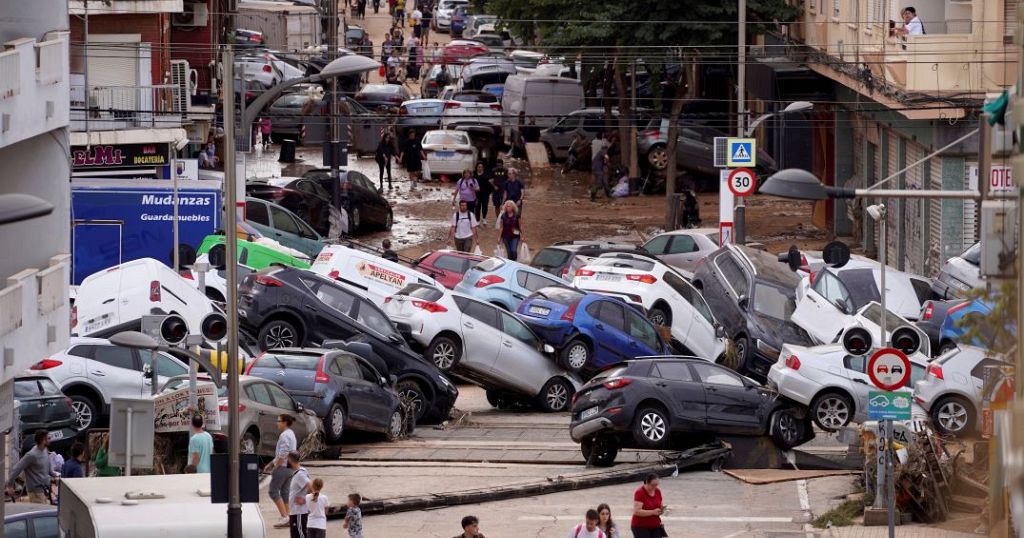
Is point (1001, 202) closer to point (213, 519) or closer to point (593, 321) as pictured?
point (213, 519)

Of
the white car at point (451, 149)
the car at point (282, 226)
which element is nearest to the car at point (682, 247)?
the car at point (282, 226)

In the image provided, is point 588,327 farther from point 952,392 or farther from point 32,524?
point 32,524

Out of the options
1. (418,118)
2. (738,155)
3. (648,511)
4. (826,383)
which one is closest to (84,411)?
(648,511)

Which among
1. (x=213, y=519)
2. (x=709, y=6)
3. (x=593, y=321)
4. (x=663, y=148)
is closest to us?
(x=213, y=519)

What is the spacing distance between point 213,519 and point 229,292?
2.31 meters

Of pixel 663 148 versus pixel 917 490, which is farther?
pixel 663 148

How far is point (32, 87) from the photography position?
64.2 ft

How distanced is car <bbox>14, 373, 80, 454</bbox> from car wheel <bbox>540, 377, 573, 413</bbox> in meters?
8.28

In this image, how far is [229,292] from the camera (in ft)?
59.0

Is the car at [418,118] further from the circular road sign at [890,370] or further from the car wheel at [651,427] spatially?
the circular road sign at [890,370]

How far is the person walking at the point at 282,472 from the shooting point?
2098 centimetres

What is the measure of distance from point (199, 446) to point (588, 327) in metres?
9.27

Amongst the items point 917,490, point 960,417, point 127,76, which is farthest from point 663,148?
point 917,490

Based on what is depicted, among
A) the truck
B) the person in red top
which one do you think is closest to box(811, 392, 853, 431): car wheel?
the person in red top
